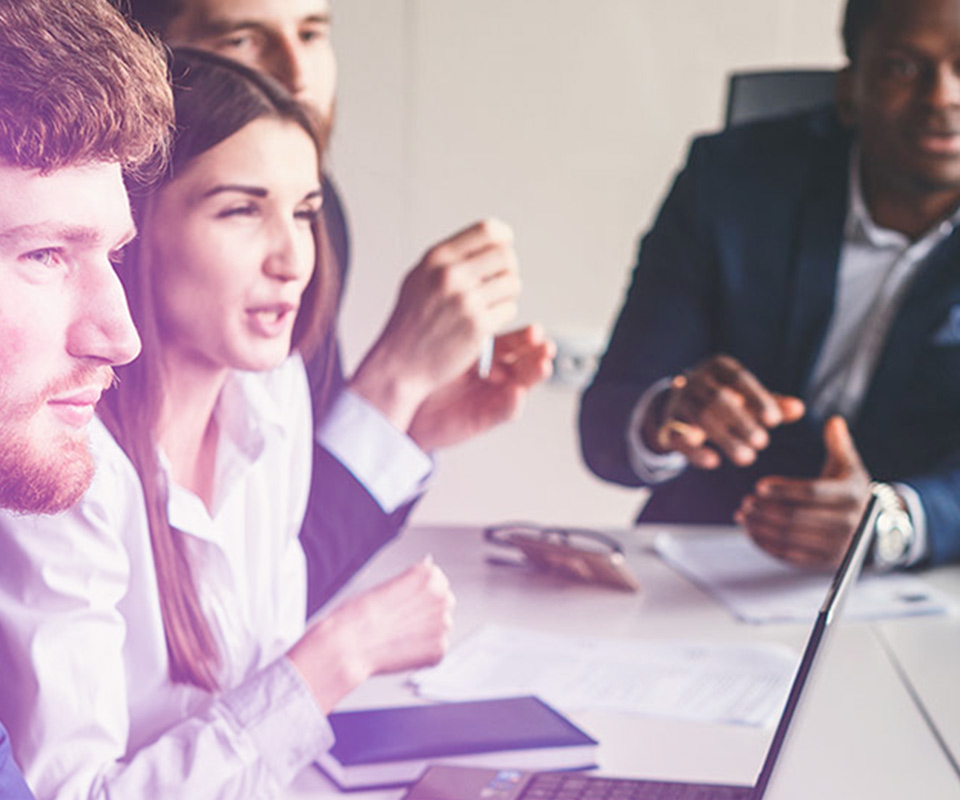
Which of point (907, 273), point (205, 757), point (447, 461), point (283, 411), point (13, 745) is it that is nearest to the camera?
point (13, 745)

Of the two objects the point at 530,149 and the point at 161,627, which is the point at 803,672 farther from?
the point at 530,149

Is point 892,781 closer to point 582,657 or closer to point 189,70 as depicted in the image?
point 582,657

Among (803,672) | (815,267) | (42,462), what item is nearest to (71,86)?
(42,462)

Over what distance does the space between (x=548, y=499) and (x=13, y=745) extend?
734 mm

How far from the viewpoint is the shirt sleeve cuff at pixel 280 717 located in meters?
0.69

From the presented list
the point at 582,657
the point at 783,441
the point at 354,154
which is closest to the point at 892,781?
the point at 582,657

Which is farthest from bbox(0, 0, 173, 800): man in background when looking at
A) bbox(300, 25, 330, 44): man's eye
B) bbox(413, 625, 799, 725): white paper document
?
bbox(413, 625, 799, 725): white paper document

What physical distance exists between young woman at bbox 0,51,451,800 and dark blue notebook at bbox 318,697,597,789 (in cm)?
7

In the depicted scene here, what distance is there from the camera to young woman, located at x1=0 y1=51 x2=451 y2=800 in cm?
57

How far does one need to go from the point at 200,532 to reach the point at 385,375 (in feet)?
0.73

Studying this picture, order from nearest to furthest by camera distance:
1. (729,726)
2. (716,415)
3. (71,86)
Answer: (71,86) < (729,726) < (716,415)

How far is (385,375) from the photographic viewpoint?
857mm

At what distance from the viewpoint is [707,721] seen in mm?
958

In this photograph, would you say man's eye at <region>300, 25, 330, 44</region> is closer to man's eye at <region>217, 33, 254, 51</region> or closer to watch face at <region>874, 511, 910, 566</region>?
man's eye at <region>217, 33, 254, 51</region>
